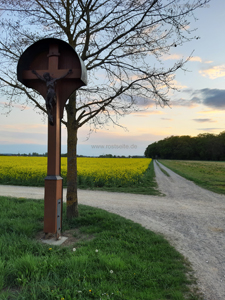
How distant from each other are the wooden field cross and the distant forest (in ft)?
393

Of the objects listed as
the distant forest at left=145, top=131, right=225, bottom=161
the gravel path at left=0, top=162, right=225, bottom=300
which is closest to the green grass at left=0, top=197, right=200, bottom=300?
the gravel path at left=0, top=162, right=225, bottom=300

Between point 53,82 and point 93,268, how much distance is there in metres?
3.36

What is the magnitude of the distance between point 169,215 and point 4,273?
18.8 ft

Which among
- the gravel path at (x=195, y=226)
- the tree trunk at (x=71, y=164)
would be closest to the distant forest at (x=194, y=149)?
the gravel path at (x=195, y=226)

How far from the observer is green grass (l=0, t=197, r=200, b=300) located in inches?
113

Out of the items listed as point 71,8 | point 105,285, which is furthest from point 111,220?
point 71,8

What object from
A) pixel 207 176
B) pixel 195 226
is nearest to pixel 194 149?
pixel 207 176

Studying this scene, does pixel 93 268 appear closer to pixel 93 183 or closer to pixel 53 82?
pixel 53 82

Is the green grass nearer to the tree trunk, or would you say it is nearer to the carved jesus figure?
the tree trunk

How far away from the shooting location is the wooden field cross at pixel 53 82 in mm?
4871

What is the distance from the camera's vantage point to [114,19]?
22.1ft

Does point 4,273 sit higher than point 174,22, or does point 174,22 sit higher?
point 174,22

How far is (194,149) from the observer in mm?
128375

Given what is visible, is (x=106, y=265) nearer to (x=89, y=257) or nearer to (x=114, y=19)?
(x=89, y=257)
